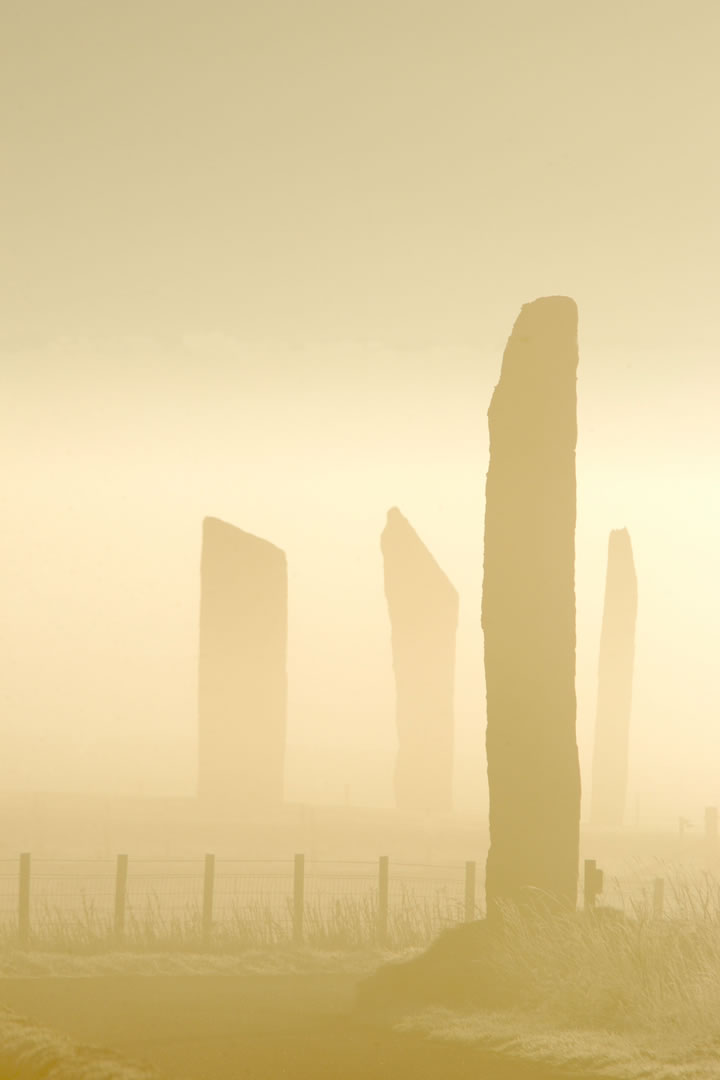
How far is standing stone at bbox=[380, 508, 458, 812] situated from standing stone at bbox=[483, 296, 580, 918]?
17.2m

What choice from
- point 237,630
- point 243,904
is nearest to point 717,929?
point 243,904

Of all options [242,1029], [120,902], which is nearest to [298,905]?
[120,902]

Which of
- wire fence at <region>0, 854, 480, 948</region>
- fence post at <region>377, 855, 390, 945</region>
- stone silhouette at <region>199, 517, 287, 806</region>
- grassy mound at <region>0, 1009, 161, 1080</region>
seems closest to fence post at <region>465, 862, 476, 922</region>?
wire fence at <region>0, 854, 480, 948</region>

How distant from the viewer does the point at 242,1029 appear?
11.5 metres

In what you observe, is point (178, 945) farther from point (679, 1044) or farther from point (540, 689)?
point (679, 1044)

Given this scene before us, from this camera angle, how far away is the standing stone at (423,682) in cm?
3209

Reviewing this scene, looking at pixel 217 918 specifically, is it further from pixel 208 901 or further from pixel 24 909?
pixel 24 909

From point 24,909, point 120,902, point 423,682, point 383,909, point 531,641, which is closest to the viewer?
point 531,641

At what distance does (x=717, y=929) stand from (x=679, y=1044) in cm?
242

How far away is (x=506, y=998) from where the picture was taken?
11.9 metres

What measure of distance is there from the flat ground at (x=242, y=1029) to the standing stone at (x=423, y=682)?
56.0ft

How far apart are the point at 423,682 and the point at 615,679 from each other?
417cm

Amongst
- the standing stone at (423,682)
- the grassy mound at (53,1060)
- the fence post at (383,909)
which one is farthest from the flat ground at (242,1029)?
the standing stone at (423,682)

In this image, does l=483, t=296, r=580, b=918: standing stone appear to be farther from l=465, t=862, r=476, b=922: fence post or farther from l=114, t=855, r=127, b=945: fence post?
l=114, t=855, r=127, b=945: fence post
